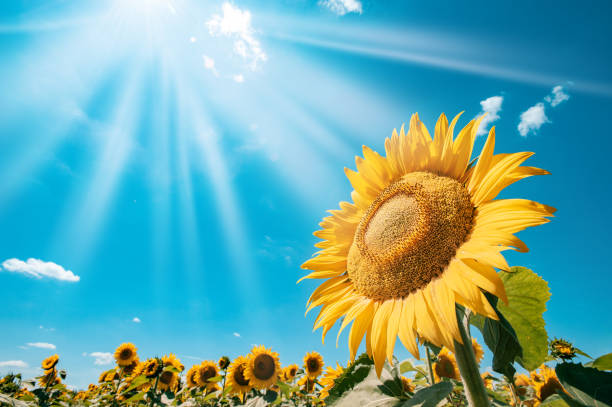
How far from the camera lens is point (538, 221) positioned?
4.92 feet

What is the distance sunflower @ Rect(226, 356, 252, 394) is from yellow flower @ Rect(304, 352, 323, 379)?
179 centimetres

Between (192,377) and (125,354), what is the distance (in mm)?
2488

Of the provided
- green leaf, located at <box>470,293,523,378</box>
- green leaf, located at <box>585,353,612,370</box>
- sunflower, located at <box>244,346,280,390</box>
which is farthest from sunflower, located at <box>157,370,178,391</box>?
green leaf, located at <box>585,353,612,370</box>

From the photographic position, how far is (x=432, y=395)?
1.42 meters

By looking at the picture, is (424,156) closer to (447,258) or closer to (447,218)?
(447,218)

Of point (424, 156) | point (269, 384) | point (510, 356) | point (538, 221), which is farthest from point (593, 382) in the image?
point (269, 384)

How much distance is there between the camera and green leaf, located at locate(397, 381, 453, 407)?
1.40 m

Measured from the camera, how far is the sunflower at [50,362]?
10.6 m

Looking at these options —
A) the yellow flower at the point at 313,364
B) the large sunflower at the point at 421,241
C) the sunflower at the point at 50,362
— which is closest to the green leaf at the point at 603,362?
the large sunflower at the point at 421,241

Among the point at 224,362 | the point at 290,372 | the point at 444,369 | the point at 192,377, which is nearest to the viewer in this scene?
the point at 444,369

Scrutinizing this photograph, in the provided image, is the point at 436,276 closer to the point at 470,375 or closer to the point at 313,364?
the point at 470,375

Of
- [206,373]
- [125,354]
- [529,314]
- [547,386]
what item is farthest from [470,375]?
[125,354]

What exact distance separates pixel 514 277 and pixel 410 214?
0.65 metres

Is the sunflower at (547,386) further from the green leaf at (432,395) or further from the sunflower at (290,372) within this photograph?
the sunflower at (290,372)
